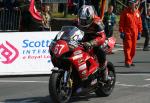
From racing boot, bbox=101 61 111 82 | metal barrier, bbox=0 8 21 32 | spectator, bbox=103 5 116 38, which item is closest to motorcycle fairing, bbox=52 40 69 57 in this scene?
racing boot, bbox=101 61 111 82

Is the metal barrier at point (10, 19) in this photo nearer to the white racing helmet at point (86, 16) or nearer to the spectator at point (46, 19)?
the spectator at point (46, 19)

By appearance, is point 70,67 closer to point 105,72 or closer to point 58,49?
point 58,49

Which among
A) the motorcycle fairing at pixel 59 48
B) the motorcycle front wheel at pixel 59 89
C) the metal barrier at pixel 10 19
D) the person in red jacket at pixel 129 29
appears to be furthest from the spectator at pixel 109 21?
the motorcycle fairing at pixel 59 48

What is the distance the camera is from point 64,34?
987cm

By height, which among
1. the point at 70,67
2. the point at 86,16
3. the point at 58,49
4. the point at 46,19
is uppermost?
the point at 86,16

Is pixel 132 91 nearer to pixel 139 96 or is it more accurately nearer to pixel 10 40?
pixel 139 96

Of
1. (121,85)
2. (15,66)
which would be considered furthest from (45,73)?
(121,85)

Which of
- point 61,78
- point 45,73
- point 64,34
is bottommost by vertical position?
point 45,73

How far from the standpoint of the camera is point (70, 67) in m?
9.70

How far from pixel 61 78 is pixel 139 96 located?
183 cm

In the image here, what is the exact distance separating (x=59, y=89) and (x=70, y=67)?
0.42m

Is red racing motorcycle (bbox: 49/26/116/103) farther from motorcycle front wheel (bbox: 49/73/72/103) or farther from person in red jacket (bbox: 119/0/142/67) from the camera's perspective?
person in red jacket (bbox: 119/0/142/67)

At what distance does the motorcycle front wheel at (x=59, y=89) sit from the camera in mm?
9406

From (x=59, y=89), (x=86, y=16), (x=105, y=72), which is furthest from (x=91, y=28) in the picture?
(x=59, y=89)
